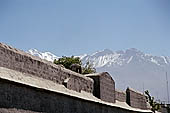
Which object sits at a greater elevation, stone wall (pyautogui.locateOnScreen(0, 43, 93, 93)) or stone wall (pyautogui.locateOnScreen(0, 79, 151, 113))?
stone wall (pyautogui.locateOnScreen(0, 43, 93, 93))

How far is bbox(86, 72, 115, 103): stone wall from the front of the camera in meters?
15.4

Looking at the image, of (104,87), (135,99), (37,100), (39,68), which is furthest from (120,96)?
(37,100)

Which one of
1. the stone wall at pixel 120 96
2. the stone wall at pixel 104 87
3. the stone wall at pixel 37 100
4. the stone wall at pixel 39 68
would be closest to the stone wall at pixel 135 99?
the stone wall at pixel 120 96

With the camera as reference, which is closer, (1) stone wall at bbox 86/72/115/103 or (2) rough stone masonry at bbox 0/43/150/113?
(2) rough stone masonry at bbox 0/43/150/113

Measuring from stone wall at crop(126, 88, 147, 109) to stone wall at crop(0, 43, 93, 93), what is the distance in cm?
492

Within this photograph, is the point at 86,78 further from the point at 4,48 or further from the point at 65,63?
the point at 65,63

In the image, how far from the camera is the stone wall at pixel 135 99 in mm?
19203

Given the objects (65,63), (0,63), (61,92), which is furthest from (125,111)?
(65,63)

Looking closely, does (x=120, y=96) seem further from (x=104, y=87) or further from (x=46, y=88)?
(x=46, y=88)

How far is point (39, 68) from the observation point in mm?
Answer: 11375

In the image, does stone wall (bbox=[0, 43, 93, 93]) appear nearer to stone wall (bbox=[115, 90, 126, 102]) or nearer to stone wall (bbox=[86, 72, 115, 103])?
stone wall (bbox=[86, 72, 115, 103])

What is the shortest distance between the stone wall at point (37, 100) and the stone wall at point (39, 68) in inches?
28.0

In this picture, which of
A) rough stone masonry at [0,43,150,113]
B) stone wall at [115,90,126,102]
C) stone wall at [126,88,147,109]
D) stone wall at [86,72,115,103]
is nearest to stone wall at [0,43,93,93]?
rough stone masonry at [0,43,150,113]

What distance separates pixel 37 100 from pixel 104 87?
5.97 metres
